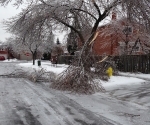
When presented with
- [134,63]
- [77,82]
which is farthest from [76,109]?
[134,63]

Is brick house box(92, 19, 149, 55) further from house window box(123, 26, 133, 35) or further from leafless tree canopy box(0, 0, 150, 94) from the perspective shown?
leafless tree canopy box(0, 0, 150, 94)

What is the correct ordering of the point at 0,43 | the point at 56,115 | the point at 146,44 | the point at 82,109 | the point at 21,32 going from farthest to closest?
the point at 0,43 → the point at 146,44 → the point at 21,32 → the point at 82,109 → the point at 56,115

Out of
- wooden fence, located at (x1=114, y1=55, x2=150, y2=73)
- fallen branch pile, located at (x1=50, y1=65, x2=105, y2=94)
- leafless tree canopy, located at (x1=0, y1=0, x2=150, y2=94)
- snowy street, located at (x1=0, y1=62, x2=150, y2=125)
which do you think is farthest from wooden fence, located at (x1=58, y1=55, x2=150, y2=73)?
snowy street, located at (x1=0, y1=62, x2=150, y2=125)

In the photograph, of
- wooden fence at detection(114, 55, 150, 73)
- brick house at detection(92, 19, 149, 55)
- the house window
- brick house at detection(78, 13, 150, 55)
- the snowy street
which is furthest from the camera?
the house window

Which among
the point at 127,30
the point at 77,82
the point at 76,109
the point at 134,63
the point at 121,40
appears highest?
→ the point at 127,30

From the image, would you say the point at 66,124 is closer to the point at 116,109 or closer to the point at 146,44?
the point at 116,109

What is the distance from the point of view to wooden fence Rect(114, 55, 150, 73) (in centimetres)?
2112

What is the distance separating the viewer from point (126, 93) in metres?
11.3

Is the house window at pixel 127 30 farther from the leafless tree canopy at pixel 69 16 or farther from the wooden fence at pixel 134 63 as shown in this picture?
the leafless tree canopy at pixel 69 16

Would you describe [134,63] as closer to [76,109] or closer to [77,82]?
[77,82]

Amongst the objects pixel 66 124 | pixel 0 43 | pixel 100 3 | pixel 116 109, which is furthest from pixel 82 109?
pixel 0 43

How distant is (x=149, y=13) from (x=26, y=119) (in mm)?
9699

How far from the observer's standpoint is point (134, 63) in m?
22.3

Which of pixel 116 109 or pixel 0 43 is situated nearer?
pixel 116 109
